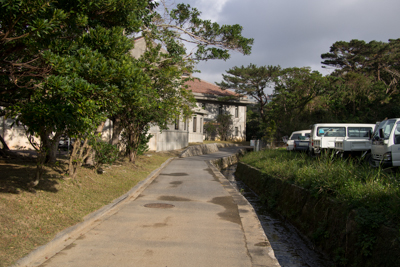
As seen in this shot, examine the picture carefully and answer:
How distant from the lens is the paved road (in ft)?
16.9

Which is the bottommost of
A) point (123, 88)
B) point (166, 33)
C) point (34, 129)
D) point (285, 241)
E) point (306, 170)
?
point (285, 241)

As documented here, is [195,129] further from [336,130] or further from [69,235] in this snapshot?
[69,235]

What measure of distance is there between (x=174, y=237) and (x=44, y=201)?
10.9ft

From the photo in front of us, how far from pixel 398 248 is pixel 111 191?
791cm

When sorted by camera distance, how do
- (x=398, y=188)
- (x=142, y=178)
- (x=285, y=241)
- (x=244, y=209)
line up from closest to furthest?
(x=398, y=188), (x=285, y=241), (x=244, y=209), (x=142, y=178)

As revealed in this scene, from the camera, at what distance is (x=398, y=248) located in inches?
190

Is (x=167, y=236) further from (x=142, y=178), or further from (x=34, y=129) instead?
(x=142, y=178)

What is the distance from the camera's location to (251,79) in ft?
144

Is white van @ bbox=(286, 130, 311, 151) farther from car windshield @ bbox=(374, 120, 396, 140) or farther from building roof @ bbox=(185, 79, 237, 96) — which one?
building roof @ bbox=(185, 79, 237, 96)

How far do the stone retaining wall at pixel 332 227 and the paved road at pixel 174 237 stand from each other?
59.0 inches

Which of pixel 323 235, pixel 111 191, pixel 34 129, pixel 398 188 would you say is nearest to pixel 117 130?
pixel 111 191

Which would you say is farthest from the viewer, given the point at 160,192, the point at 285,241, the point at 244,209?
the point at 160,192

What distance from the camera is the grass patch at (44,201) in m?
5.25

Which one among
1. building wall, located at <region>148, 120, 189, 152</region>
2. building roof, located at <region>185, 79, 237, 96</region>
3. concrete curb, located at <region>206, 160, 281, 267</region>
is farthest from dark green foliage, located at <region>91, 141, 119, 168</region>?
building roof, located at <region>185, 79, 237, 96</region>
